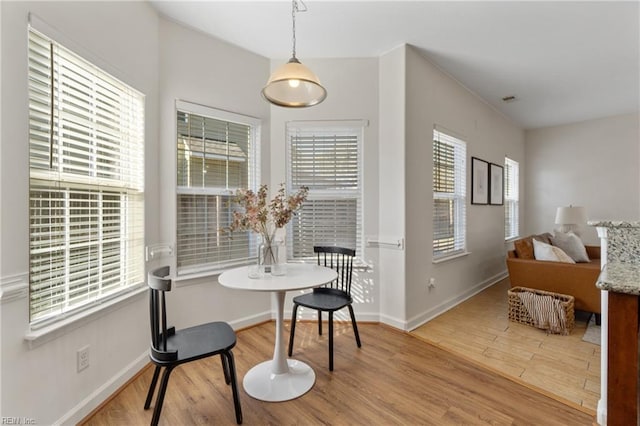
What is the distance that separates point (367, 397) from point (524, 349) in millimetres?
1604

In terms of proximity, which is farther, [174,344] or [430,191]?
[430,191]

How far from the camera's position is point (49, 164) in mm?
1526

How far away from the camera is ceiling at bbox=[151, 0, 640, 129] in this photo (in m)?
2.30

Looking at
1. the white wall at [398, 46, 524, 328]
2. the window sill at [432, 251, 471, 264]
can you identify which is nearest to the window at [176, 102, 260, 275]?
the white wall at [398, 46, 524, 328]

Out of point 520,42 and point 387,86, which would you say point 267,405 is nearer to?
point 387,86

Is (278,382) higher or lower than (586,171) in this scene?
lower

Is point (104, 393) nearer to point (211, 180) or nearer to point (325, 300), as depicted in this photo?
point (325, 300)

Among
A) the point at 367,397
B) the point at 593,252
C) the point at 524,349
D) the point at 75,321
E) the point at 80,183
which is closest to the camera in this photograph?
the point at 75,321

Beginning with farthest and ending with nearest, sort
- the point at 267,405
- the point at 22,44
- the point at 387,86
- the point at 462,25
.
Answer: the point at 387,86 < the point at 462,25 < the point at 267,405 < the point at 22,44

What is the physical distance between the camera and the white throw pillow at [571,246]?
12.7 feet

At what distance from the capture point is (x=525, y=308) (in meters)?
2.99

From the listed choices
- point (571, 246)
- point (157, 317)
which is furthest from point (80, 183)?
point (571, 246)

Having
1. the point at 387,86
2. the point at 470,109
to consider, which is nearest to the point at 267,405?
the point at 387,86

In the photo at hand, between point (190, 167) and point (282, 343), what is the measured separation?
1.71 metres
